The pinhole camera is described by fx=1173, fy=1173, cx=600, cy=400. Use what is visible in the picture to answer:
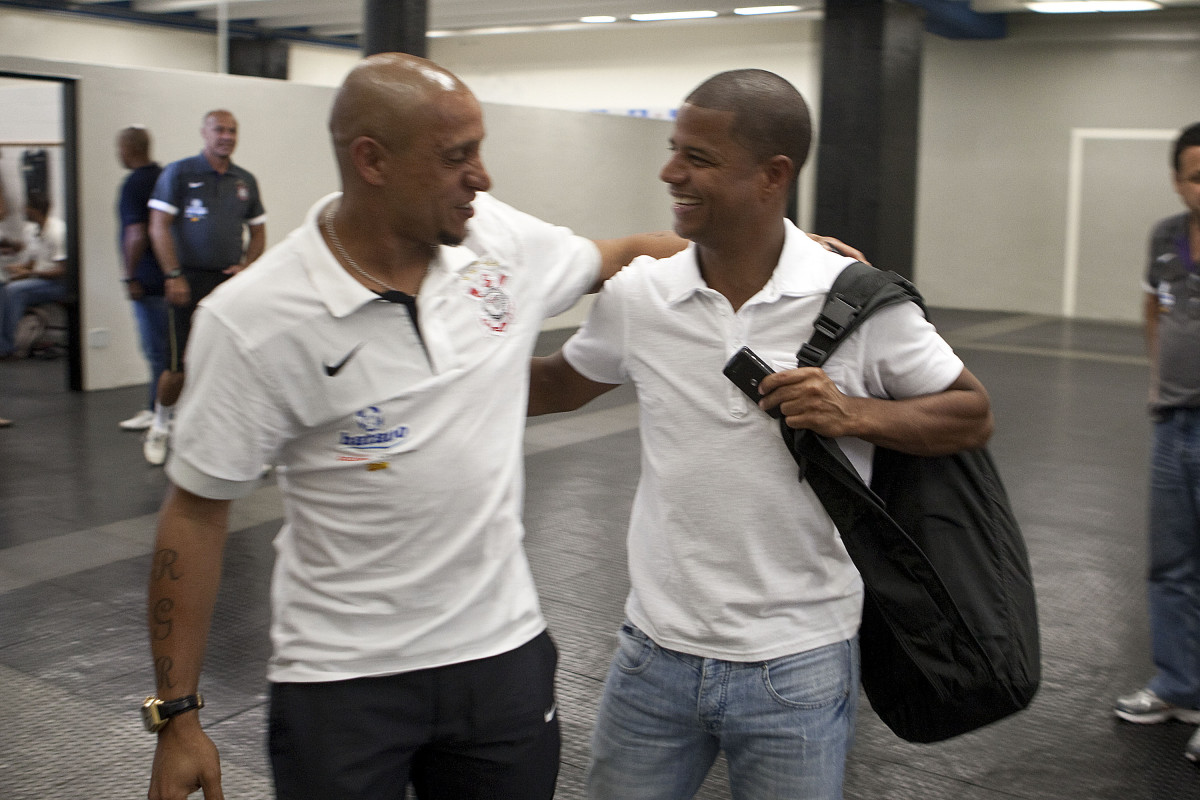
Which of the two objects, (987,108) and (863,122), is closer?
(863,122)

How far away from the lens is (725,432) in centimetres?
190

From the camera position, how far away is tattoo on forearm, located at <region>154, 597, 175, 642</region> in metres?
1.77

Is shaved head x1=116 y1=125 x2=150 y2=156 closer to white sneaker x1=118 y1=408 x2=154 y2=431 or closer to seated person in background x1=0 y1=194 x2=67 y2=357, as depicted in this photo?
white sneaker x1=118 y1=408 x2=154 y2=431

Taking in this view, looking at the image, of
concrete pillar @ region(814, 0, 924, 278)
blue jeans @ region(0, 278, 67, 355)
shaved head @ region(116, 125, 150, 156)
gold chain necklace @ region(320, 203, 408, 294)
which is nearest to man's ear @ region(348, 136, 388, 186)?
gold chain necklace @ region(320, 203, 408, 294)

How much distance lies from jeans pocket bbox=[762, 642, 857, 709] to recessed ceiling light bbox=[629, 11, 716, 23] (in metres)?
15.4

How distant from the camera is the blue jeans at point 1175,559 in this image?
3.48 metres

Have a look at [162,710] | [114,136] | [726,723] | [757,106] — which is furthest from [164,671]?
[114,136]

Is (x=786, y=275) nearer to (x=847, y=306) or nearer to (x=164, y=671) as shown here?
(x=847, y=306)

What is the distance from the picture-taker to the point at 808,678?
1869 millimetres

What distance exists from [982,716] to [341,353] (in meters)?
1.14

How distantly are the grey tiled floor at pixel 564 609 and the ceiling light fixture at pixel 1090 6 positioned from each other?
26.1ft

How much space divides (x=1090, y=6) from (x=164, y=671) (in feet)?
52.5

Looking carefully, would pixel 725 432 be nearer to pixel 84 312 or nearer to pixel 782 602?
pixel 782 602

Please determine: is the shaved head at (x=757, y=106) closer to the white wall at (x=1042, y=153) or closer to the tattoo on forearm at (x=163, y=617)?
the tattoo on forearm at (x=163, y=617)
